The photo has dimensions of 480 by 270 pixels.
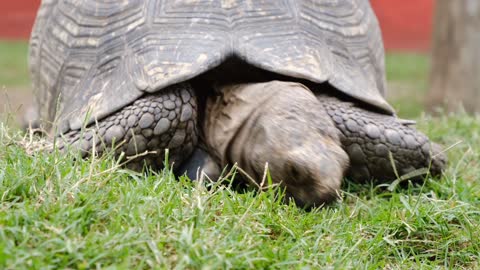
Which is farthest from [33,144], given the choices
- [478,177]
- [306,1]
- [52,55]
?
[478,177]

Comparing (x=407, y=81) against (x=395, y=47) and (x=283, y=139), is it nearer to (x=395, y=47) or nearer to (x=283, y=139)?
(x=395, y=47)

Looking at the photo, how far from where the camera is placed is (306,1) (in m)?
3.67

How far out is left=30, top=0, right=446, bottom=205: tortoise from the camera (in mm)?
3141

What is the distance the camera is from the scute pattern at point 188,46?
3324 mm

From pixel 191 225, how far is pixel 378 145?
4.55 ft

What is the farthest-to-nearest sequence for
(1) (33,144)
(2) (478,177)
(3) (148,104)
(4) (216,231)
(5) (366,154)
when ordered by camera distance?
(2) (478,177) → (5) (366,154) → (3) (148,104) → (1) (33,144) → (4) (216,231)

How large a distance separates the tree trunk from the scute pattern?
4529 mm

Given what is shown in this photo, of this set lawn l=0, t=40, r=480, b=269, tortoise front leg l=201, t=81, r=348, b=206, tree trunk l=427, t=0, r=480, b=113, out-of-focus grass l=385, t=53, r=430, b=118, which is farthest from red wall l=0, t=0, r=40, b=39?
lawn l=0, t=40, r=480, b=269

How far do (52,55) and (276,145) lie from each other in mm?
1527

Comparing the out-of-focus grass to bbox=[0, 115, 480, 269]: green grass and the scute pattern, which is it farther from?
bbox=[0, 115, 480, 269]: green grass

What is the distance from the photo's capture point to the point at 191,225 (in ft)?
7.79

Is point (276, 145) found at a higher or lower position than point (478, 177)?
higher

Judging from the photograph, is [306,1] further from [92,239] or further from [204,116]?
[92,239]

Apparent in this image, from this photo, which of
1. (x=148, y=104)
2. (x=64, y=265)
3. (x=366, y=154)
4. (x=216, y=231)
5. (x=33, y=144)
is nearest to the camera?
(x=64, y=265)
